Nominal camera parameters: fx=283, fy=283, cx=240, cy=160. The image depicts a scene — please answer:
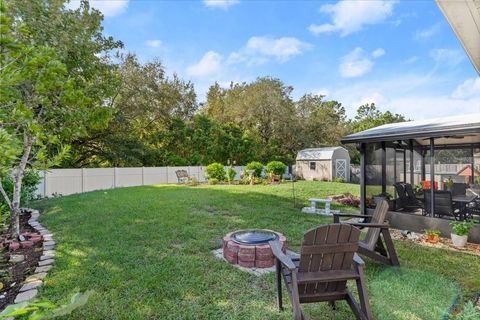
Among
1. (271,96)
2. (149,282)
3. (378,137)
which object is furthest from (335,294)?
(271,96)

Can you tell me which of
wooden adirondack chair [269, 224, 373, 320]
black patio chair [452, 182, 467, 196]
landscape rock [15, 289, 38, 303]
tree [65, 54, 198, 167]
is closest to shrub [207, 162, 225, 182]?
tree [65, 54, 198, 167]

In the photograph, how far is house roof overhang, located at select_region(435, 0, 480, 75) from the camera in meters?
2.39

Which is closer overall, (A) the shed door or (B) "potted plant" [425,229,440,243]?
(B) "potted plant" [425,229,440,243]

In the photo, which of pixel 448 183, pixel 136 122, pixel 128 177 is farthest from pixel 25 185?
pixel 136 122

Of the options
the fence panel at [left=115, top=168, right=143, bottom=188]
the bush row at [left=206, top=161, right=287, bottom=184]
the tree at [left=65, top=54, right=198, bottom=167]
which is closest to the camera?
the fence panel at [left=115, top=168, right=143, bottom=188]

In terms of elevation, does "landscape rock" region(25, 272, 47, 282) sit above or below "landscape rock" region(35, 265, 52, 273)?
below

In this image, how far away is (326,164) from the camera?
1953 centimetres

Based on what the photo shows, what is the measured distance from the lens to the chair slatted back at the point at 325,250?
2602 mm

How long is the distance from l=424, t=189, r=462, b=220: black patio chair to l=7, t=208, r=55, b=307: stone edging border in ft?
22.9

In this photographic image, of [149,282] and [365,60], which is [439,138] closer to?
[149,282]

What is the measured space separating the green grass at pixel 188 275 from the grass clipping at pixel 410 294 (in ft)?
0.03

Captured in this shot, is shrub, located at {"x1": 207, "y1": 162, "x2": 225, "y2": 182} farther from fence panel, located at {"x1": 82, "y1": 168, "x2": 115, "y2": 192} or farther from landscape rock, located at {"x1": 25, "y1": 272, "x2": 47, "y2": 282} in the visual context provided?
landscape rock, located at {"x1": 25, "y1": 272, "x2": 47, "y2": 282}

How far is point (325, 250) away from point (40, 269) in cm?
369

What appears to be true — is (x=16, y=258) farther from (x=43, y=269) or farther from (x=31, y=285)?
(x=31, y=285)
